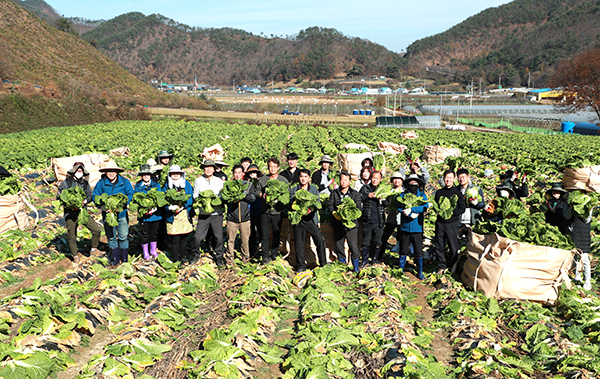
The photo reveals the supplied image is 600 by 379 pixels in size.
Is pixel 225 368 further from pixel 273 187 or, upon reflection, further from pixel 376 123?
pixel 376 123

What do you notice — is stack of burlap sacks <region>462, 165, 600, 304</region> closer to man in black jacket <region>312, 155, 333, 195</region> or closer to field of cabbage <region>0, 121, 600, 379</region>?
field of cabbage <region>0, 121, 600, 379</region>

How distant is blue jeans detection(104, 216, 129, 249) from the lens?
770cm

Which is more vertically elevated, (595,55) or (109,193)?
(595,55)

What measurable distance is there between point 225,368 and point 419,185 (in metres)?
4.96

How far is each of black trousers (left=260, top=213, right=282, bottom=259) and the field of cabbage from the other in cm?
35

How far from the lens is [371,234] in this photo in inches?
315

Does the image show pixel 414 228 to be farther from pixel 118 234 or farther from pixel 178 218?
pixel 118 234

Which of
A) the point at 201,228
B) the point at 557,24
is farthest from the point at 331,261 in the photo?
the point at 557,24

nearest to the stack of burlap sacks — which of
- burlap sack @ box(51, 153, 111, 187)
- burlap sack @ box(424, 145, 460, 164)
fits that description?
burlap sack @ box(51, 153, 111, 187)

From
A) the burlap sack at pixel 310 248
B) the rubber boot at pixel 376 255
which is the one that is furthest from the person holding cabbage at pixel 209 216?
the rubber boot at pixel 376 255

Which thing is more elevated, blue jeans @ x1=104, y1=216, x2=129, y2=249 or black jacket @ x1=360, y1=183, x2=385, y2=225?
black jacket @ x1=360, y1=183, x2=385, y2=225

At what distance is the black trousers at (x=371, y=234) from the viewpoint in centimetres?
786

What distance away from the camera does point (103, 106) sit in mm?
51750

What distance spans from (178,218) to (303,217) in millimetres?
2337
